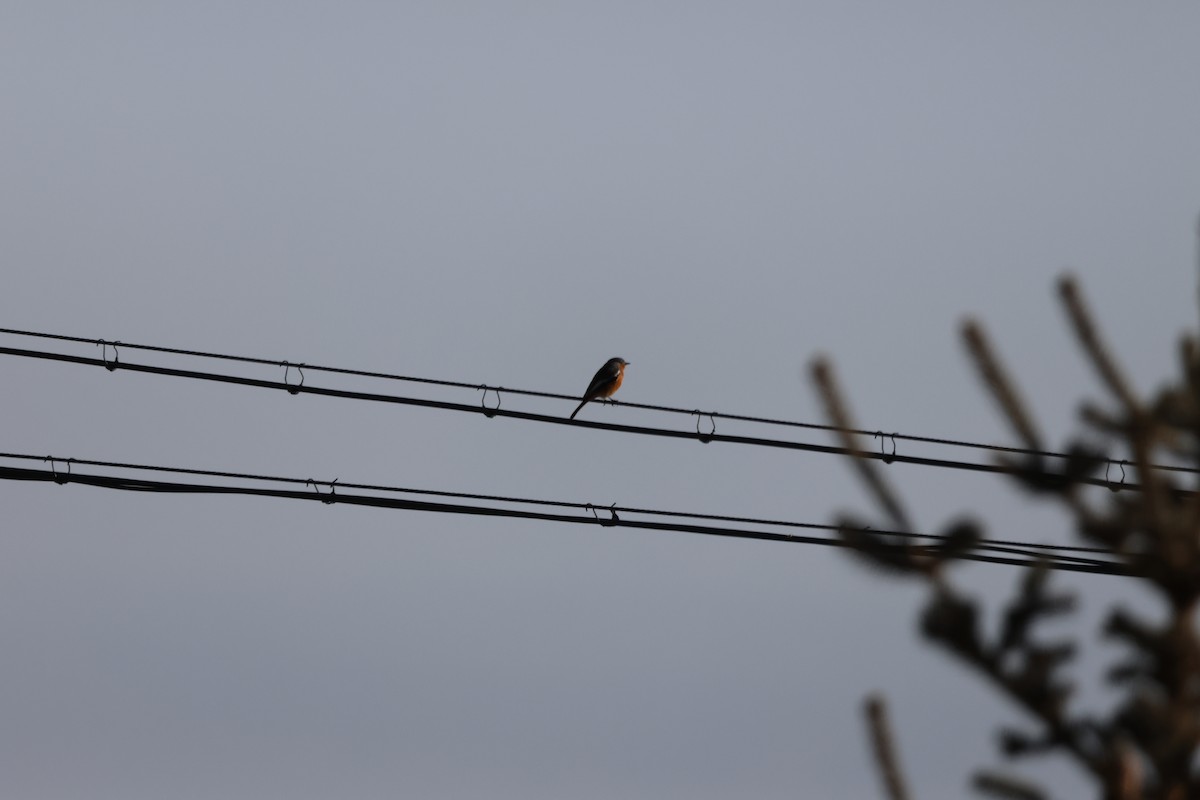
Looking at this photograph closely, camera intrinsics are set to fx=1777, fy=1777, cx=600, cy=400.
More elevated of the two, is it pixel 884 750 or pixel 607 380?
pixel 607 380

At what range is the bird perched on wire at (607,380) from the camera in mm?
20609

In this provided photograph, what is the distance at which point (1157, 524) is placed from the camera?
5008 mm

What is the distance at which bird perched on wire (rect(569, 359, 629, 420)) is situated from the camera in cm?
2061

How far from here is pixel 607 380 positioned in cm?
2061

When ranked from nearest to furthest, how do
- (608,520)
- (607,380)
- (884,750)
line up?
1. (884,750)
2. (608,520)
3. (607,380)

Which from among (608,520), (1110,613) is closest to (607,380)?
(608,520)

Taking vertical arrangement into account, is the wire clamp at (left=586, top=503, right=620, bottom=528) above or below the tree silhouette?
above

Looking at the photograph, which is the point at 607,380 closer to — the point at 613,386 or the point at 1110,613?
the point at 613,386

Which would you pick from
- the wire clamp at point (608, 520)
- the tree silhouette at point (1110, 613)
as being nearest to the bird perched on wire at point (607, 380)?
the wire clamp at point (608, 520)

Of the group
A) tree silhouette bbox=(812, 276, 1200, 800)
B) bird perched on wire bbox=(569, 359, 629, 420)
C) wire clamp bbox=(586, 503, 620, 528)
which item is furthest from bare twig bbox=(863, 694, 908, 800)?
bird perched on wire bbox=(569, 359, 629, 420)

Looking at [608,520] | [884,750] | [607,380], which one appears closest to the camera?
[884,750]

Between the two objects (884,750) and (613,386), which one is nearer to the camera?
(884,750)

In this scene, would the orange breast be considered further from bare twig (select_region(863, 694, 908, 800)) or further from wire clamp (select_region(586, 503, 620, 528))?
bare twig (select_region(863, 694, 908, 800))

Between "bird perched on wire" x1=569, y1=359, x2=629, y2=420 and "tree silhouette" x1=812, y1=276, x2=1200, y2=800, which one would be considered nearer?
"tree silhouette" x1=812, y1=276, x2=1200, y2=800
